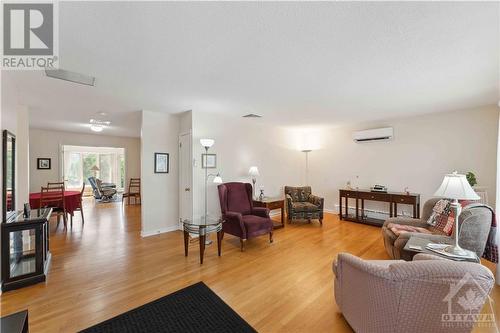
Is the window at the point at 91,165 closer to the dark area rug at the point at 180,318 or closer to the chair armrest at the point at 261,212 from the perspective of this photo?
the chair armrest at the point at 261,212

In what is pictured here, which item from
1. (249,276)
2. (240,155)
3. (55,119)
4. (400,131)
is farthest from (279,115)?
(55,119)

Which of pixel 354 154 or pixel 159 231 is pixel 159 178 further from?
pixel 354 154

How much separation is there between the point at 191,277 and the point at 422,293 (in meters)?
2.31

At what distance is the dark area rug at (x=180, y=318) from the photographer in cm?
183

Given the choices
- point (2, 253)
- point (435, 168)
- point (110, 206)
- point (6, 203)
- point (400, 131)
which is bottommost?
point (110, 206)

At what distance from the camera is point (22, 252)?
105 inches

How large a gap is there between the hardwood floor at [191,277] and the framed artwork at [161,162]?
1342 mm

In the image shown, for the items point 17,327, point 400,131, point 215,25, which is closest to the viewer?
point 17,327

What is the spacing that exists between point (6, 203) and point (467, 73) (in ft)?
18.3

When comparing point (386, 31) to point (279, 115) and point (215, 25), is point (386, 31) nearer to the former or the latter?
point (215, 25)

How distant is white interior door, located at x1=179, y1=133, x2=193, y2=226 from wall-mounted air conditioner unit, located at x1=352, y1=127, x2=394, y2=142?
412cm

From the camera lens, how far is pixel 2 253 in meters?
2.34

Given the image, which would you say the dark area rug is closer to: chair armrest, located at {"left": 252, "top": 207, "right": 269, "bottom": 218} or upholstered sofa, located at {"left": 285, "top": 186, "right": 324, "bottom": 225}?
chair armrest, located at {"left": 252, "top": 207, "right": 269, "bottom": 218}

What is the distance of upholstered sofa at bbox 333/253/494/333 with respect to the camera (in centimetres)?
125
